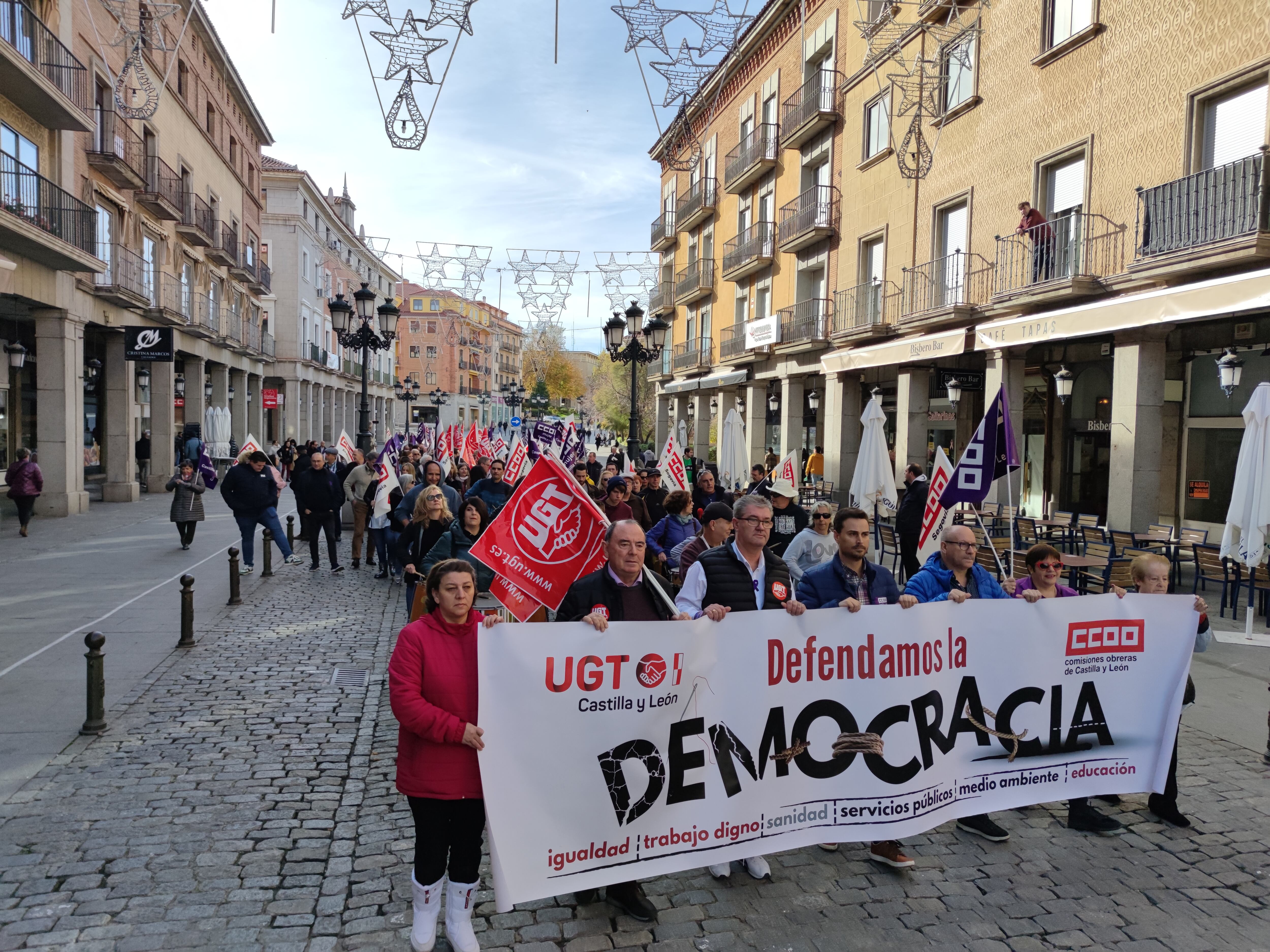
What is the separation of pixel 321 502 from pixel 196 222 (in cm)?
2189

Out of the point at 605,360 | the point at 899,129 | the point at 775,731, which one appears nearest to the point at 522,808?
the point at 775,731

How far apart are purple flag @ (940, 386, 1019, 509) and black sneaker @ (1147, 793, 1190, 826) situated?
8.54 feet

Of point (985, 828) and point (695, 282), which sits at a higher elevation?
point (695, 282)

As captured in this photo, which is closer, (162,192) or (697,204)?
(162,192)

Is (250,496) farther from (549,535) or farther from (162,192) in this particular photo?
(162,192)

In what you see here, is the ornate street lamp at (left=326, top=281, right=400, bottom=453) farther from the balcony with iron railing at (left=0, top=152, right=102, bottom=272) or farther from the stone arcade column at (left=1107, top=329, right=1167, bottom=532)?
the stone arcade column at (left=1107, top=329, right=1167, bottom=532)

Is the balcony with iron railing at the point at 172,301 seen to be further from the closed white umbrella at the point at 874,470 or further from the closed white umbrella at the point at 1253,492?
the closed white umbrella at the point at 1253,492

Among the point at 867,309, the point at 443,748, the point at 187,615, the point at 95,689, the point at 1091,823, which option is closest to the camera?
the point at 443,748

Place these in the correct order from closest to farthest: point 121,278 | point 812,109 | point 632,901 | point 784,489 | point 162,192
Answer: point 632,901, point 784,489, point 121,278, point 162,192, point 812,109

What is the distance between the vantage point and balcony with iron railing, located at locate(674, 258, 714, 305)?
125ft

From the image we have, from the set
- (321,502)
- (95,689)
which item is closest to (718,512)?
(95,689)

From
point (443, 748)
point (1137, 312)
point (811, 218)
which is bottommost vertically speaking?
point (443, 748)

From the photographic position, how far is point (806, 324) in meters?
27.2

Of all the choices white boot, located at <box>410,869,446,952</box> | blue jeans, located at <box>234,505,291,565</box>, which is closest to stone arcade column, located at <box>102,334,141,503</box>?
blue jeans, located at <box>234,505,291,565</box>
